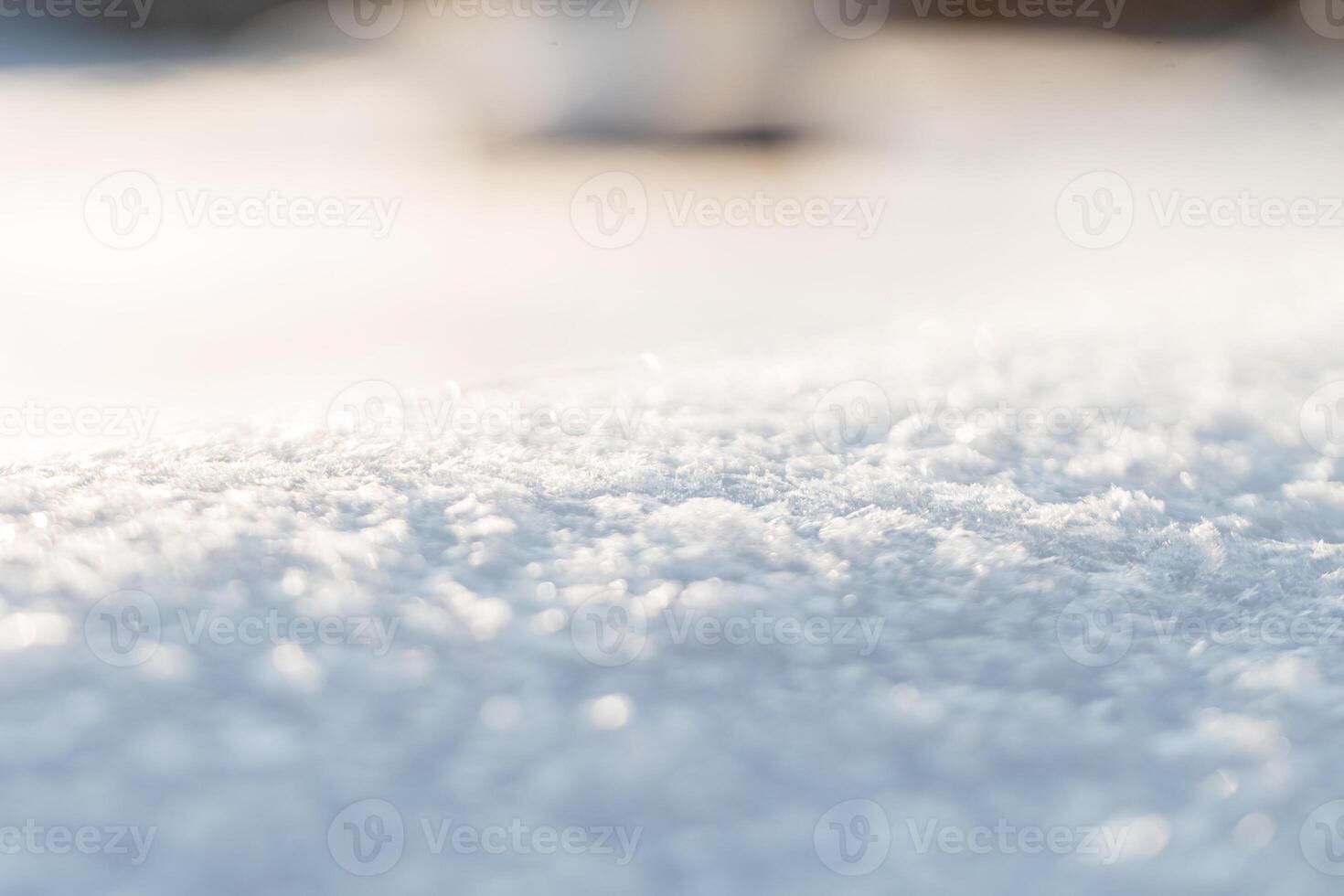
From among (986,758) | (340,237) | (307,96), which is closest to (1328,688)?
(986,758)

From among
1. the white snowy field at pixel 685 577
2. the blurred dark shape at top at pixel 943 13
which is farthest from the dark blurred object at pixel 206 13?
the white snowy field at pixel 685 577

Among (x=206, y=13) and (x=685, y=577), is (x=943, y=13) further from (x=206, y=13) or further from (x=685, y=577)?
(x=685, y=577)

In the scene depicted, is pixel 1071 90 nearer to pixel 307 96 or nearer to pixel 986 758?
pixel 307 96

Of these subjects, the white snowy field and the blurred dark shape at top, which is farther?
the blurred dark shape at top

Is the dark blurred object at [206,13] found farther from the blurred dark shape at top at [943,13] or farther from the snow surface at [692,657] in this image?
the snow surface at [692,657]

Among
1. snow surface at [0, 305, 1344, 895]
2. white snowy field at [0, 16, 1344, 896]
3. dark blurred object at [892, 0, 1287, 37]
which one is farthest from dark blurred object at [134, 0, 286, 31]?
snow surface at [0, 305, 1344, 895]

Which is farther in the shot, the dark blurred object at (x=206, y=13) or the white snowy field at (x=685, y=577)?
the dark blurred object at (x=206, y=13)

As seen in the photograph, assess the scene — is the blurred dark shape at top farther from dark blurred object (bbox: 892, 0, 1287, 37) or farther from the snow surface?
the snow surface
